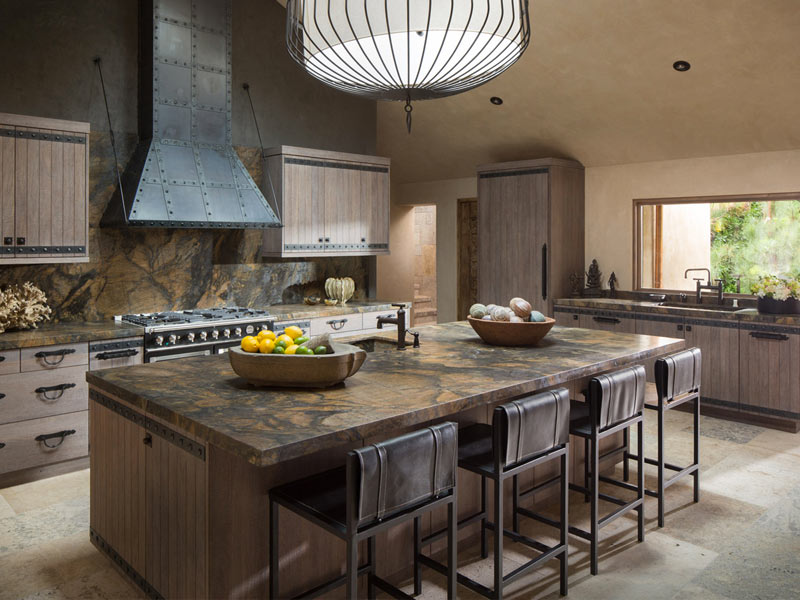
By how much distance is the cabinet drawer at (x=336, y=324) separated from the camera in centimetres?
586

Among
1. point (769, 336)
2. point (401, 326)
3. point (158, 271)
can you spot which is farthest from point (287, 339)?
point (769, 336)

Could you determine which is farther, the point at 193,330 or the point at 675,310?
the point at 675,310

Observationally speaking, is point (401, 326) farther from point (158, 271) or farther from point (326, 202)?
point (326, 202)

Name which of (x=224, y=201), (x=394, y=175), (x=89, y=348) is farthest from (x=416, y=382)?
(x=394, y=175)

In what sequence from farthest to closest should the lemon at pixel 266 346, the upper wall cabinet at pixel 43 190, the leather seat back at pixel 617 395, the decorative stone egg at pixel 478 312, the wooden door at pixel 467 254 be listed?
1. the wooden door at pixel 467 254
2. the upper wall cabinet at pixel 43 190
3. the decorative stone egg at pixel 478 312
4. the leather seat back at pixel 617 395
5. the lemon at pixel 266 346

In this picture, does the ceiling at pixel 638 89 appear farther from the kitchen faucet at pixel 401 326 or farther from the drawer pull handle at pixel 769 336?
the kitchen faucet at pixel 401 326

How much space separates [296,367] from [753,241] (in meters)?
5.09

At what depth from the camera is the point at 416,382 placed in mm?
2914

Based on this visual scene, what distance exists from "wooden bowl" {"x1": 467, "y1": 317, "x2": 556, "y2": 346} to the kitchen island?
12.0 inches

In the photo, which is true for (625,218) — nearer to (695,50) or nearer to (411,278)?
(695,50)

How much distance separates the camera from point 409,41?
246 centimetres

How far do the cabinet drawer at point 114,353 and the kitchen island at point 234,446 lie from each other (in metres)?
1.41

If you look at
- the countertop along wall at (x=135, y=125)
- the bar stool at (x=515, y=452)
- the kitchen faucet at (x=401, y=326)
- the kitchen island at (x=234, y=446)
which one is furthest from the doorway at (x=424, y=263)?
the bar stool at (x=515, y=452)

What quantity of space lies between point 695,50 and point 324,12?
3.66 meters
